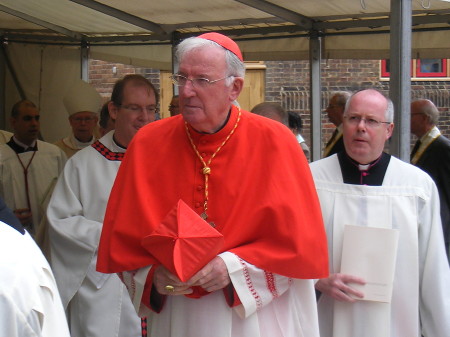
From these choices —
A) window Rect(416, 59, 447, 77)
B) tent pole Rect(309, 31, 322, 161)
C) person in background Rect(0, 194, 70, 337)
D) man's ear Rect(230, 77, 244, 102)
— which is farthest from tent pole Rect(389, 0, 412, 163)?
window Rect(416, 59, 447, 77)

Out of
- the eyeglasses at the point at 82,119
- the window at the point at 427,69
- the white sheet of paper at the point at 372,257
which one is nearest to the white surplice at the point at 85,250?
the white sheet of paper at the point at 372,257

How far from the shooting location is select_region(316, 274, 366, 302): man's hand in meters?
3.58

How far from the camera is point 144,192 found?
3.10 m

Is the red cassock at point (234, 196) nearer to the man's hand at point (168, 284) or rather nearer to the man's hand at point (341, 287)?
the man's hand at point (168, 284)

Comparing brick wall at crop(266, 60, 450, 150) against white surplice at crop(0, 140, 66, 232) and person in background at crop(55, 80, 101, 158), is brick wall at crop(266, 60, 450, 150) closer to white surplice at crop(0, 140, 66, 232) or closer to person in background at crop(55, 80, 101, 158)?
person in background at crop(55, 80, 101, 158)

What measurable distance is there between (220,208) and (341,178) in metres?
0.93

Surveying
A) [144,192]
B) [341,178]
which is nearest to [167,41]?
[341,178]

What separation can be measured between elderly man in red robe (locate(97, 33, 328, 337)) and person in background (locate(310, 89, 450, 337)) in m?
0.53

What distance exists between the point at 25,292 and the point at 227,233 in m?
1.25

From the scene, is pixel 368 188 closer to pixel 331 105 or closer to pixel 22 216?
pixel 22 216

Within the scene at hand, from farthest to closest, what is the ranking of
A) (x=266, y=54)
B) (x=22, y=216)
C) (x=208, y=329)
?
(x=266, y=54), (x=22, y=216), (x=208, y=329)

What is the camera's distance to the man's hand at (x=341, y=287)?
3.58 metres

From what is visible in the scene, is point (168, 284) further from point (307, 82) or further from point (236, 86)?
point (307, 82)

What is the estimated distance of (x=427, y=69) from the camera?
50.4 feet
